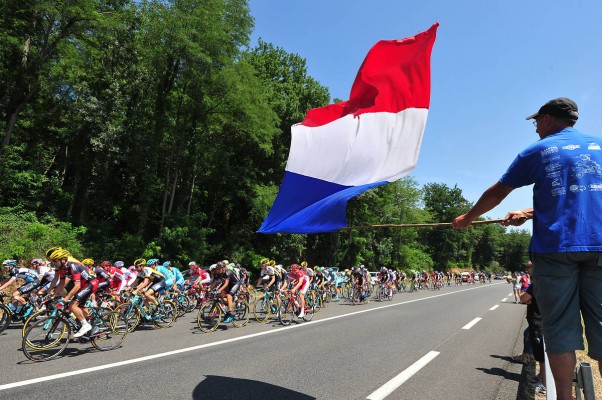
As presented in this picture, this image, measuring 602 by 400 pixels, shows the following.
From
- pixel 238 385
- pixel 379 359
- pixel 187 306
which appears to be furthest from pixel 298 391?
pixel 187 306

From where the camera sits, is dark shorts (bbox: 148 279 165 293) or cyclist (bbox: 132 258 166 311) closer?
cyclist (bbox: 132 258 166 311)

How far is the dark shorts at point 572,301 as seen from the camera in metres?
1.98

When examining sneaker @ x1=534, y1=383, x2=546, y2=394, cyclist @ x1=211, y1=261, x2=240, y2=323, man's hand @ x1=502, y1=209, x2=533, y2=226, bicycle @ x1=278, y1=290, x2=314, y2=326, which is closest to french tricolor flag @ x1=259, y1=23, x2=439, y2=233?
man's hand @ x1=502, y1=209, x2=533, y2=226

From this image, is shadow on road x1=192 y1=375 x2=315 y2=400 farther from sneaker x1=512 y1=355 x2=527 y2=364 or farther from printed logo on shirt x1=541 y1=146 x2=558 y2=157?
sneaker x1=512 y1=355 x2=527 y2=364

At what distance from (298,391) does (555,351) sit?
11.1 feet

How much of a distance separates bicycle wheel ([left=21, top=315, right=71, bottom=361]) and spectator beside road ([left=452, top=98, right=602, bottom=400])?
710 centimetres

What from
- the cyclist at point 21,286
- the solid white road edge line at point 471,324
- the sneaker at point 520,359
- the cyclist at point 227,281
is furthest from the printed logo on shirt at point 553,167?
the cyclist at point 21,286

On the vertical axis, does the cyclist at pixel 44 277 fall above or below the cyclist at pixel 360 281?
above

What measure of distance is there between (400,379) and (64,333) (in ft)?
18.8

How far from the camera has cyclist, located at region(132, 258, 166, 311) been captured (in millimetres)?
9453

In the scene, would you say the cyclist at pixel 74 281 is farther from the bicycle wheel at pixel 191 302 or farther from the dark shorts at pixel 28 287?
the bicycle wheel at pixel 191 302

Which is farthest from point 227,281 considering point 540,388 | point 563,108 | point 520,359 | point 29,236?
point 29,236

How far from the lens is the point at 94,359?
6.20 metres

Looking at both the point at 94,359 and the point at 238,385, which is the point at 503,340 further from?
the point at 94,359
